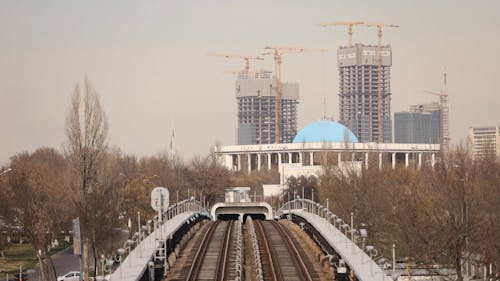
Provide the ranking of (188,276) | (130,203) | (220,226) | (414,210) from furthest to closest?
(130,203) → (220,226) → (414,210) → (188,276)

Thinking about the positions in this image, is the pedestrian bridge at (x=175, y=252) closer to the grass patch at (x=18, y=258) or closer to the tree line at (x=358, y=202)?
the tree line at (x=358, y=202)

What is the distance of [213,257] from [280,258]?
3.49 metres

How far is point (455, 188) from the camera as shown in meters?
42.6

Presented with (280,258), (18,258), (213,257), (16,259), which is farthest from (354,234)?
(18,258)

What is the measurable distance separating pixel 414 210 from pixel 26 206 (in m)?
26.9

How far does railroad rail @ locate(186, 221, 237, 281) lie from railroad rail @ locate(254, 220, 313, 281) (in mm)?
1933

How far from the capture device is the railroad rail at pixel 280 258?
43.5m

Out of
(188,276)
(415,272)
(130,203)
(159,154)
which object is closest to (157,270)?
(188,276)

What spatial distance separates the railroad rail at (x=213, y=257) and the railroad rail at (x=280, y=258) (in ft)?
6.34

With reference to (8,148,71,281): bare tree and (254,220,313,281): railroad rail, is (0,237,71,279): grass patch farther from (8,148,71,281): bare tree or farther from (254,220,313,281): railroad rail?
(254,220,313,281): railroad rail

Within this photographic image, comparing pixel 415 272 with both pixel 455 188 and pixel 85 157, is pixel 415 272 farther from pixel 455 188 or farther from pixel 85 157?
pixel 85 157

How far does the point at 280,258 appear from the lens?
50.9 metres

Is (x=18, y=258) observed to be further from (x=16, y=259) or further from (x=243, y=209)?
(x=243, y=209)

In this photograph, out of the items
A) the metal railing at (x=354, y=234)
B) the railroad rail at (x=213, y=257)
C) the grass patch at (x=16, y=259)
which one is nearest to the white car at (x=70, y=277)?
the grass patch at (x=16, y=259)
